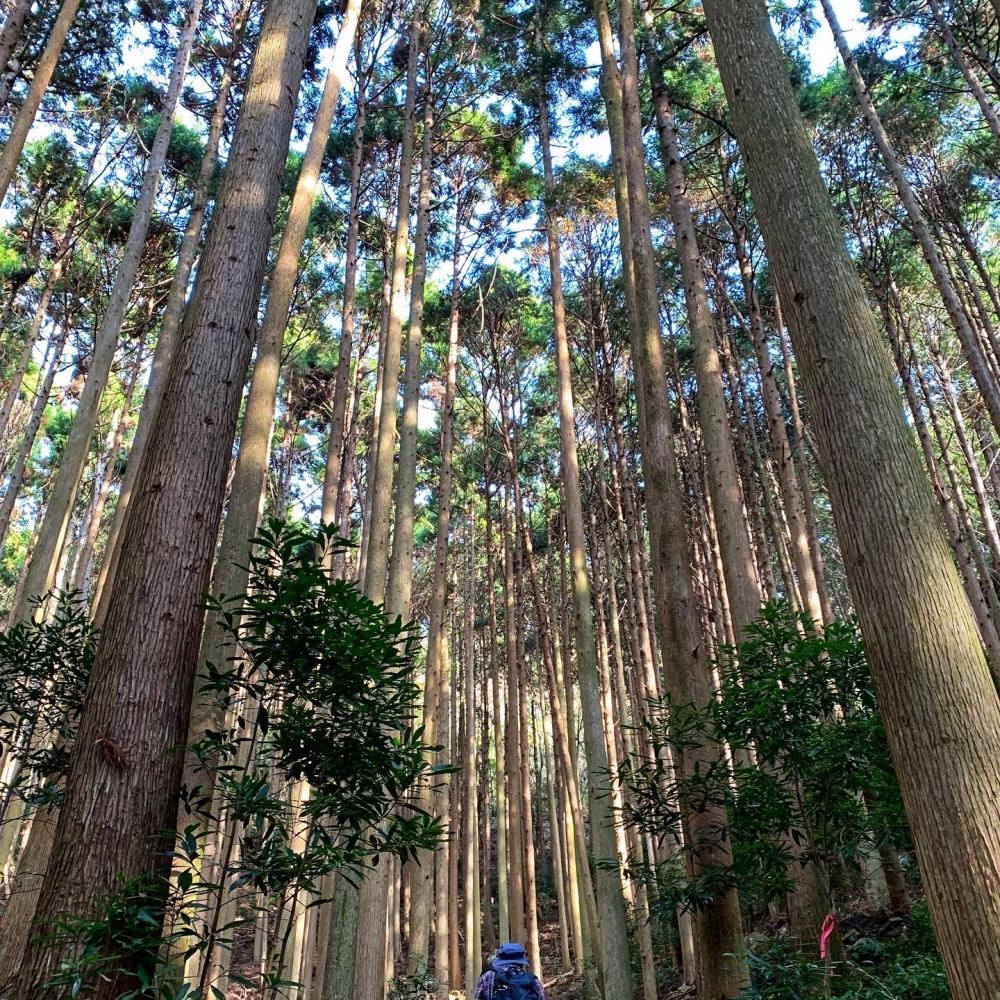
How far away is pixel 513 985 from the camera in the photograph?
5.65 m

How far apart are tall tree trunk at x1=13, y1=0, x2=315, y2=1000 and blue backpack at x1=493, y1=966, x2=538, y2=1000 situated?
441 centimetres

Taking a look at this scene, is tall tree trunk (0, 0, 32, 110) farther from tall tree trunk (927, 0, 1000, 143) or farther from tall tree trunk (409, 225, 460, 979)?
tall tree trunk (927, 0, 1000, 143)

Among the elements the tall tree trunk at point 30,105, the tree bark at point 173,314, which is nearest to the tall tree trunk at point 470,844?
the tree bark at point 173,314

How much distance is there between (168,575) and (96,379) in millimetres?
5440

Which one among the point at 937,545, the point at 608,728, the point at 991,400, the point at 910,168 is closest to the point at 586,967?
the point at 608,728

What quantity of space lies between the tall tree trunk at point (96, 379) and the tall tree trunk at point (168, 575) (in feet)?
14.4

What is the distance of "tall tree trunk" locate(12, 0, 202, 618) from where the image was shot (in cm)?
656

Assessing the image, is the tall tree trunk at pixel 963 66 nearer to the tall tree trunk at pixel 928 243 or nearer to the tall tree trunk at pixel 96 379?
the tall tree trunk at pixel 928 243

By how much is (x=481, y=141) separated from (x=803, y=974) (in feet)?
39.7

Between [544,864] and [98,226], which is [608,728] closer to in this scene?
[98,226]

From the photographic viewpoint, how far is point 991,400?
771 cm

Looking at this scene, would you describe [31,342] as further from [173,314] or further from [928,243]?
[928,243]

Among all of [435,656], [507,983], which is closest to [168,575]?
[507,983]

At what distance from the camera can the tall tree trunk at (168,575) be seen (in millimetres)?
2281
